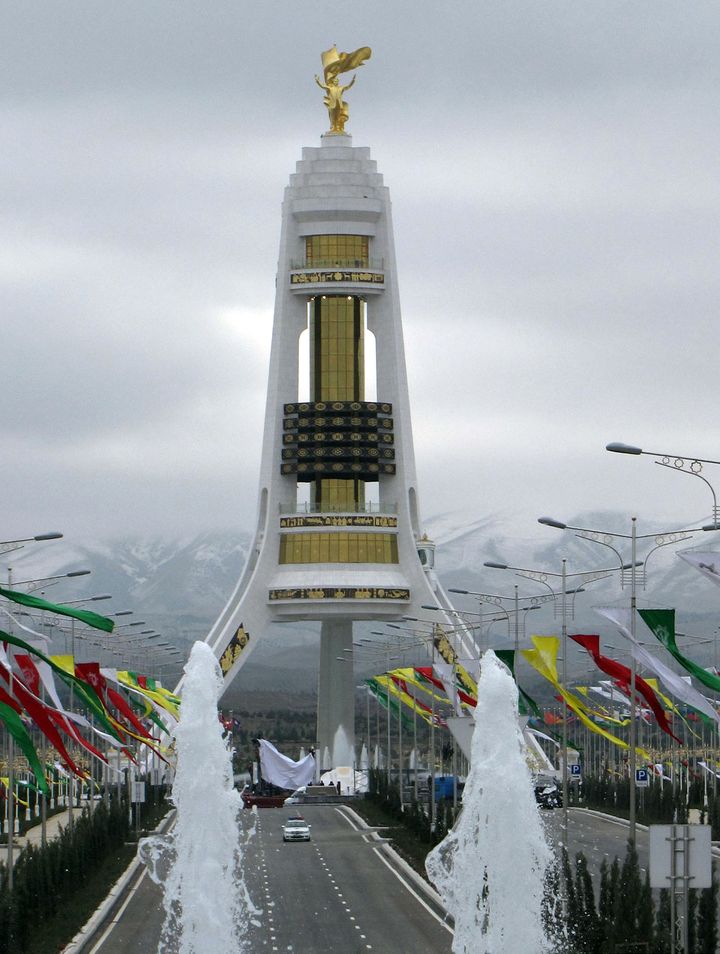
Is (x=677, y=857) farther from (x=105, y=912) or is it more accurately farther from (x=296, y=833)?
(x=296, y=833)

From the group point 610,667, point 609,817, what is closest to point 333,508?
point 609,817

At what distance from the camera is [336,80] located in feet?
471

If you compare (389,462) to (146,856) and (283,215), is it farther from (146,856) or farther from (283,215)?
(146,856)

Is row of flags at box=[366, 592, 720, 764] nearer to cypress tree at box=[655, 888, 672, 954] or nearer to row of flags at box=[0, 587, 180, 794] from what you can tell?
cypress tree at box=[655, 888, 672, 954]

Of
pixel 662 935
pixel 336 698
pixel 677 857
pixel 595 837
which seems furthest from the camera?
pixel 336 698

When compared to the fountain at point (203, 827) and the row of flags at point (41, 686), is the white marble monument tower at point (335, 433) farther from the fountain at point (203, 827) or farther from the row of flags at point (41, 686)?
the fountain at point (203, 827)

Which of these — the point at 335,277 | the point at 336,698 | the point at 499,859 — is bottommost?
the point at 499,859

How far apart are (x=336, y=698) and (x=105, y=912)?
9289 cm

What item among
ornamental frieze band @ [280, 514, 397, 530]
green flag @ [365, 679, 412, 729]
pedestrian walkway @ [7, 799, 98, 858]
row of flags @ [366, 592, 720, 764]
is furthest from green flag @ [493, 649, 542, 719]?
ornamental frieze band @ [280, 514, 397, 530]

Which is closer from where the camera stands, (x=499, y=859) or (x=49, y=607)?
(x=49, y=607)

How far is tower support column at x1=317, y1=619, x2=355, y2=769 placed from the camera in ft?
481

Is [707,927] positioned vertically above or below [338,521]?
below

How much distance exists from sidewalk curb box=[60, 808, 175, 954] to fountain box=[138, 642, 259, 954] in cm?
273

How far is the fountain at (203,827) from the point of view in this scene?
133 ft
